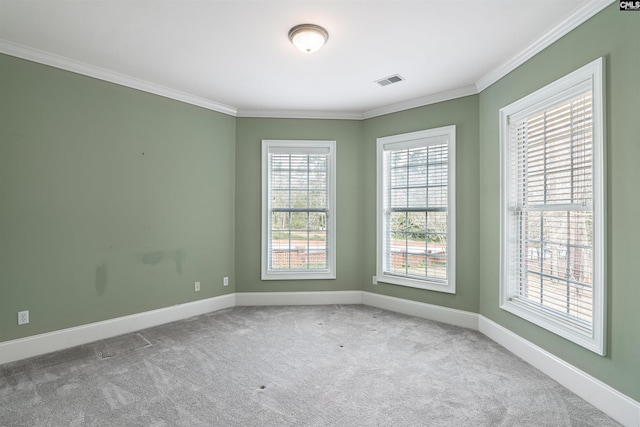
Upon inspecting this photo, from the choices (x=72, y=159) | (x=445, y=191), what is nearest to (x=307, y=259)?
(x=445, y=191)

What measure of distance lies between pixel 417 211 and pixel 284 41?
2.63 m

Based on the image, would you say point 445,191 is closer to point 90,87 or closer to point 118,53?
point 118,53

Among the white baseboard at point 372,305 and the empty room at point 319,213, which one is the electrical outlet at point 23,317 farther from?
the white baseboard at point 372,305

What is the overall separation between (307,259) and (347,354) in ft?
6.36

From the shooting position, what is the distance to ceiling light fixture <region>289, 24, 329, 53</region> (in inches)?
104

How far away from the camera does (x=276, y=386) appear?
2586 mm

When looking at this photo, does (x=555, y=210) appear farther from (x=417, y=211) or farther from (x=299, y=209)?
(x=299, y=209)

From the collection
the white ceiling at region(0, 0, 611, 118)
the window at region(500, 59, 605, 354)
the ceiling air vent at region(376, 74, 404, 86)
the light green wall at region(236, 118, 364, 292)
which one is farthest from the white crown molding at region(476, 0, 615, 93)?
the light green wall at region(236, 118, 364, 292)

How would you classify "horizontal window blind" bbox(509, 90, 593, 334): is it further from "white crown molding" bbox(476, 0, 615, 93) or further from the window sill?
the window sill

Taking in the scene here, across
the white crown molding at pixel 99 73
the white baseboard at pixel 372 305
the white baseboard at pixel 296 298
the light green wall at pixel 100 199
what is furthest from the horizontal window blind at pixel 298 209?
the white crown molding at pixel 99 73

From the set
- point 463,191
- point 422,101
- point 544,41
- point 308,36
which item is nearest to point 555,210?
point 463,191

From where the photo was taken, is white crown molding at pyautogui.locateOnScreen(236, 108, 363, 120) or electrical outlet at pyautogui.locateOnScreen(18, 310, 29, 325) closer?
electrical outlet at pyautogui.locateOnScreen(18, 310, 29, 325)

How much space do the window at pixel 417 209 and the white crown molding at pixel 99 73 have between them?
2491mm

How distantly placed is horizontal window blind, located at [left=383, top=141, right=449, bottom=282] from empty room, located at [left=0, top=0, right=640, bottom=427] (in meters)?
0.03
